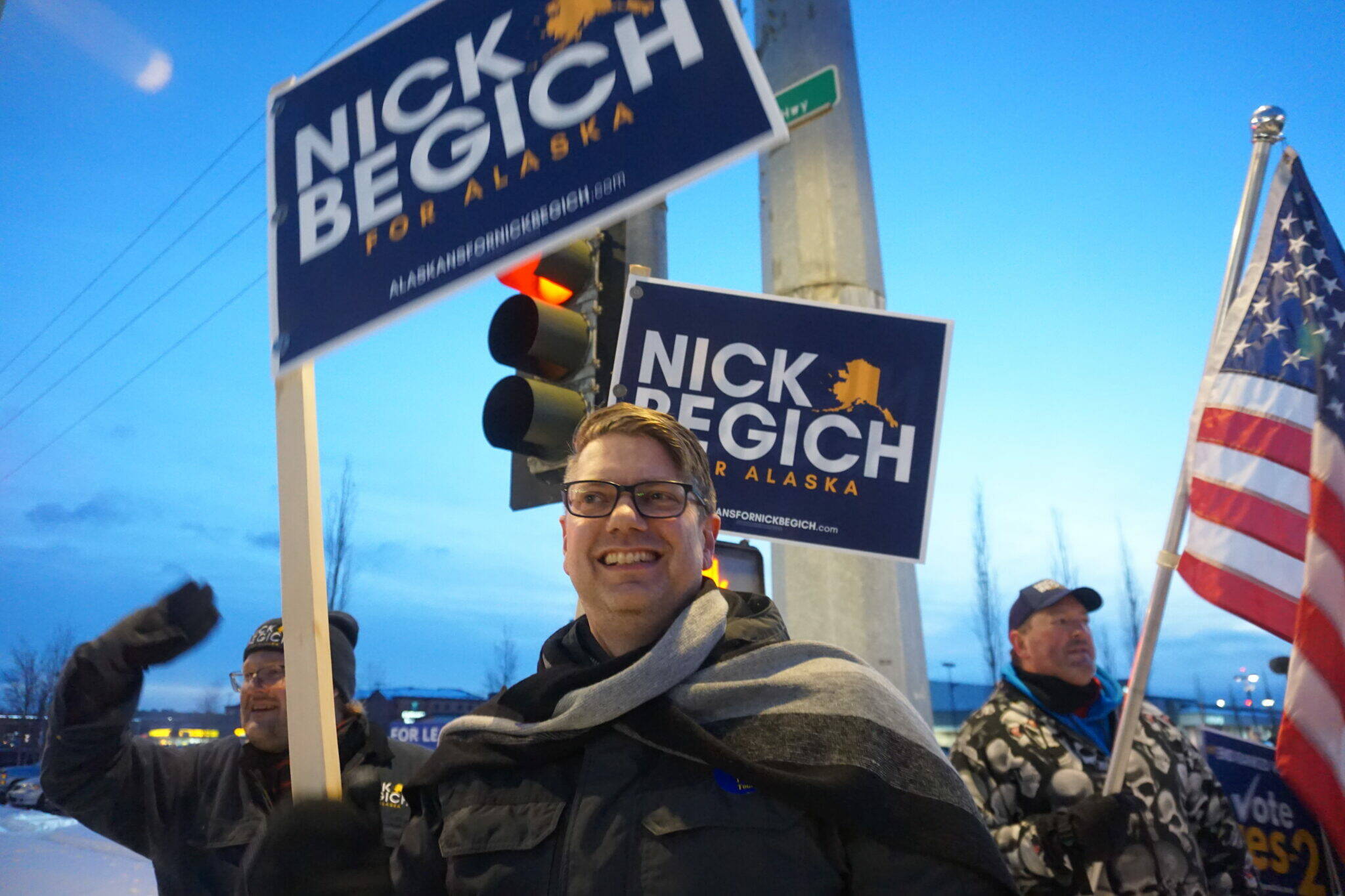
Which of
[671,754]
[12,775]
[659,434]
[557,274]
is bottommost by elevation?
[12,775]

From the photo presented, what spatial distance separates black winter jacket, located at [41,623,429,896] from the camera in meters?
2.29

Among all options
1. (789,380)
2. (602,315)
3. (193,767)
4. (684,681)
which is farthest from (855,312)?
(193,767)

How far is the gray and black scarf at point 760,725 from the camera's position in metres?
1.46

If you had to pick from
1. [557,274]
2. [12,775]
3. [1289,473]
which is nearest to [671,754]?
[557,274]

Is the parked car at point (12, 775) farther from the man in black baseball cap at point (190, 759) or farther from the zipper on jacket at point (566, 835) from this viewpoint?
the zipper on jacket at point (566, 835)

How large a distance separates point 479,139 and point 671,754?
1427mm

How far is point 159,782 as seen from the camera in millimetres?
2816

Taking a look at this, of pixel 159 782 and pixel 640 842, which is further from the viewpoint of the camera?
pixel 159 782

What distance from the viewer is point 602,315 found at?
3650 mm

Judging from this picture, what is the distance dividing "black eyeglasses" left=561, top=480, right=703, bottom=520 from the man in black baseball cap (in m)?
0.71

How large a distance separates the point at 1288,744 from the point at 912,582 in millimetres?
1696

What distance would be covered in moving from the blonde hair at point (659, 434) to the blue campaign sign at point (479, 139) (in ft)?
1.31

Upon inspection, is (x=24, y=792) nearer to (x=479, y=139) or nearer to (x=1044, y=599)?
(x=1044, y=599)

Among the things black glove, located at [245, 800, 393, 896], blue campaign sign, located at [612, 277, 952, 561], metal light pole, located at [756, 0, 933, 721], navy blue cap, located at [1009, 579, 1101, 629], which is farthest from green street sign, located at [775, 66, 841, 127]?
black glove, located at [245, 800, 393, 896]
